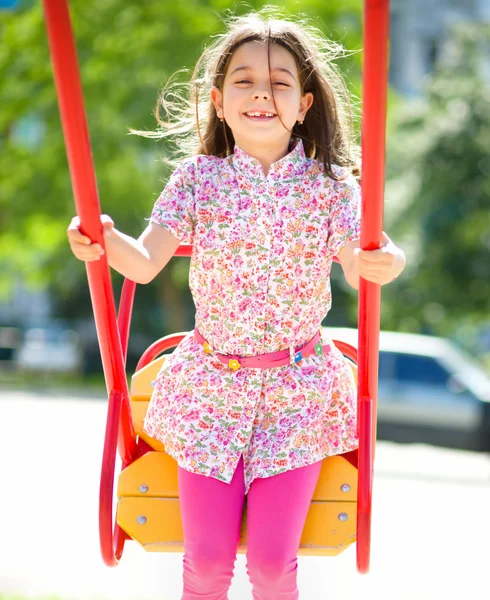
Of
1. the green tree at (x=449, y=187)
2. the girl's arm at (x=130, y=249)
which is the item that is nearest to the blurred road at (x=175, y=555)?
the girl's arm at (x=130, y=249)

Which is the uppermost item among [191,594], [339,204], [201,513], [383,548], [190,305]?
[339,204]

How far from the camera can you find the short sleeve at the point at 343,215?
216cm

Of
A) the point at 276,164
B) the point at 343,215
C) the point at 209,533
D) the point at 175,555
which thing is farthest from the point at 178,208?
the point at 175,555

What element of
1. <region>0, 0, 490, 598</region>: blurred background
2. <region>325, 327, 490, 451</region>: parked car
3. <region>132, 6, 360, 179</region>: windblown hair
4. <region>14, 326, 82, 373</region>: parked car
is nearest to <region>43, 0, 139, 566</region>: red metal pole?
<region>132, 6, 360, 179</region>: windblown hair

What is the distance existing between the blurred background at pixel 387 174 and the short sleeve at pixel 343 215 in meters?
5.47

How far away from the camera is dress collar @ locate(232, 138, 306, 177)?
7.31 ft

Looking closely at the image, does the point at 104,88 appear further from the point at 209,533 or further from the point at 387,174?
the point at 209,533

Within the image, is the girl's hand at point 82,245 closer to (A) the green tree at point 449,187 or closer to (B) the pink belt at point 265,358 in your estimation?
(B) the pink belt at point 265,358

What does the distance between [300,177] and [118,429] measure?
2.34ft

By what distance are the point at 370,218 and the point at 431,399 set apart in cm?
861

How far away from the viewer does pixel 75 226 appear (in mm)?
1820

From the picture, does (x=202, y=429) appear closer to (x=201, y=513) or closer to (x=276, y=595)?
(x=201, y=513)

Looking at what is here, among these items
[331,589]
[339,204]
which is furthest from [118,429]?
[331,589]

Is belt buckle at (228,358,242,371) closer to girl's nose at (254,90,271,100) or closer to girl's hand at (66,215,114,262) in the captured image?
girl's hand at (66,215,114,262)
